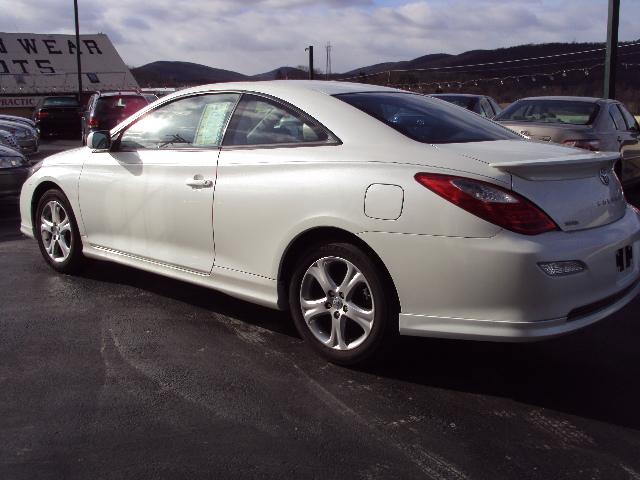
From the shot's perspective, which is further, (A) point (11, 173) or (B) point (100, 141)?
(A) point (11, 173)

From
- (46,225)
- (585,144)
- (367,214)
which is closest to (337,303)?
(367,214)

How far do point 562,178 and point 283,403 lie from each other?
1.74 metres

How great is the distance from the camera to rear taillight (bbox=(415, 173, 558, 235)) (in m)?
3.23

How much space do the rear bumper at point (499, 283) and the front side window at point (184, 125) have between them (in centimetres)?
151

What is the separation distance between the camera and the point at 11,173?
8.87m

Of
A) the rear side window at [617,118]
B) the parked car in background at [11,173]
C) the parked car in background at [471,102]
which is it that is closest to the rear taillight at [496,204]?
the rear side window at [617,118]

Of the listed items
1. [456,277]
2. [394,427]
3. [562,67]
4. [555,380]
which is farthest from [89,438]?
[562,67]

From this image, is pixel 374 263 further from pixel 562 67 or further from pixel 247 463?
pixel 562 67

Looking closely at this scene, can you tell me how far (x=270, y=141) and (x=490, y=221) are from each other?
4.93 ft

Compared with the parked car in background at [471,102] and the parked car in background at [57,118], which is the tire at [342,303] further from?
the parked car in background at [57,118]

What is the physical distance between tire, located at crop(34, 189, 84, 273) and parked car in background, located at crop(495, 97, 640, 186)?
5.30m

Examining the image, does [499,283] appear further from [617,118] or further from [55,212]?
[617,118]

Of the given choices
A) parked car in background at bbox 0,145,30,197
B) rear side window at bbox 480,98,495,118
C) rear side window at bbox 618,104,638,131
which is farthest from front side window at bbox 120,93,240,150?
rear side window at bbox 480,98,495,118

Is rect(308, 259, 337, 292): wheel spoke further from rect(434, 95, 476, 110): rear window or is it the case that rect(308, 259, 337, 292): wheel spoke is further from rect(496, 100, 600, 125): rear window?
rect(434, 95, 476, 110): rear window
